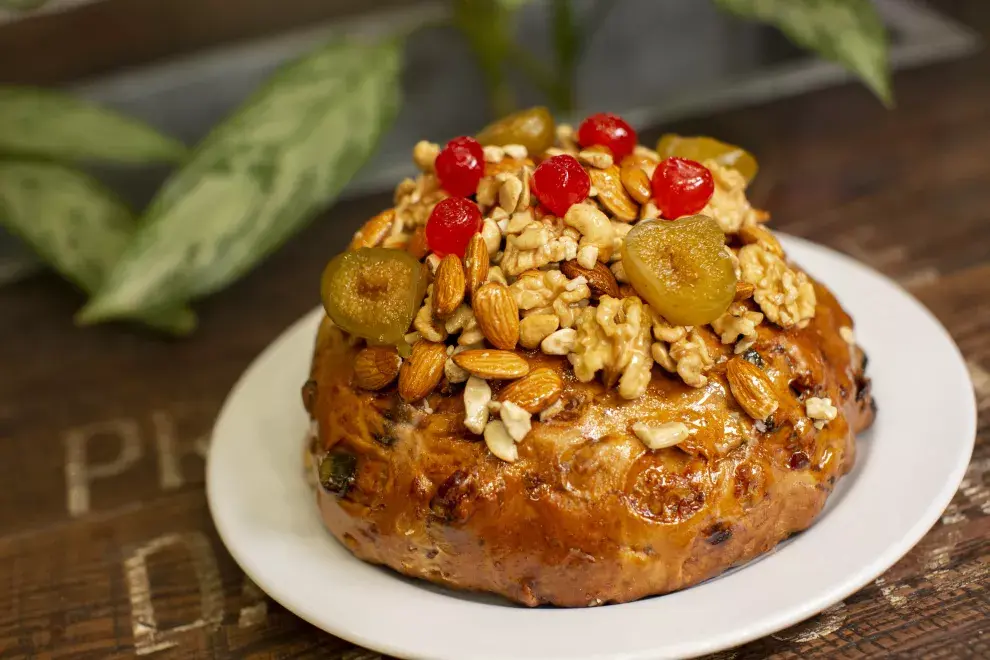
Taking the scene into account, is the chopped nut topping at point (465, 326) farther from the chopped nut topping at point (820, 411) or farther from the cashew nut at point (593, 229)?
the chopped nut topping at point (820, 411)

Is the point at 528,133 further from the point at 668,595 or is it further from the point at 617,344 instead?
the point at 668,595

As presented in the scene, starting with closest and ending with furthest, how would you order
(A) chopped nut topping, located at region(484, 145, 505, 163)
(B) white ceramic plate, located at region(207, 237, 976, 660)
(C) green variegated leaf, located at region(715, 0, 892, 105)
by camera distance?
(B) white ceramic plate, located at region(207, 237, 976, 660) → (A) chopped nut topping, located at region(484, 145, 505, 163) → (C) green variegated leaf, located at region(715, 0, 892, 105)

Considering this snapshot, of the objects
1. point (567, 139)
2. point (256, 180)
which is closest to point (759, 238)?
point (567, 139)

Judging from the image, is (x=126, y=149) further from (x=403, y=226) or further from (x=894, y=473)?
(x=894, y=473)

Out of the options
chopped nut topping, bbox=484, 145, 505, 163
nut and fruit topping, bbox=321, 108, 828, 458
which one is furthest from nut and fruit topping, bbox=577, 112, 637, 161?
chopped nut topping, bbox=484, 145, 505, 163

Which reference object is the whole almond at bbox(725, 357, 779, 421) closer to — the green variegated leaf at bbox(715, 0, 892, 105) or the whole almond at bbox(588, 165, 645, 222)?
the whole almond at bbox(588, 165, 645, 222)

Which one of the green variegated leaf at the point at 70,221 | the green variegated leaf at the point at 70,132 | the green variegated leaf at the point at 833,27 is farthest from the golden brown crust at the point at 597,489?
the green variegated leaf at the point at 70,132
